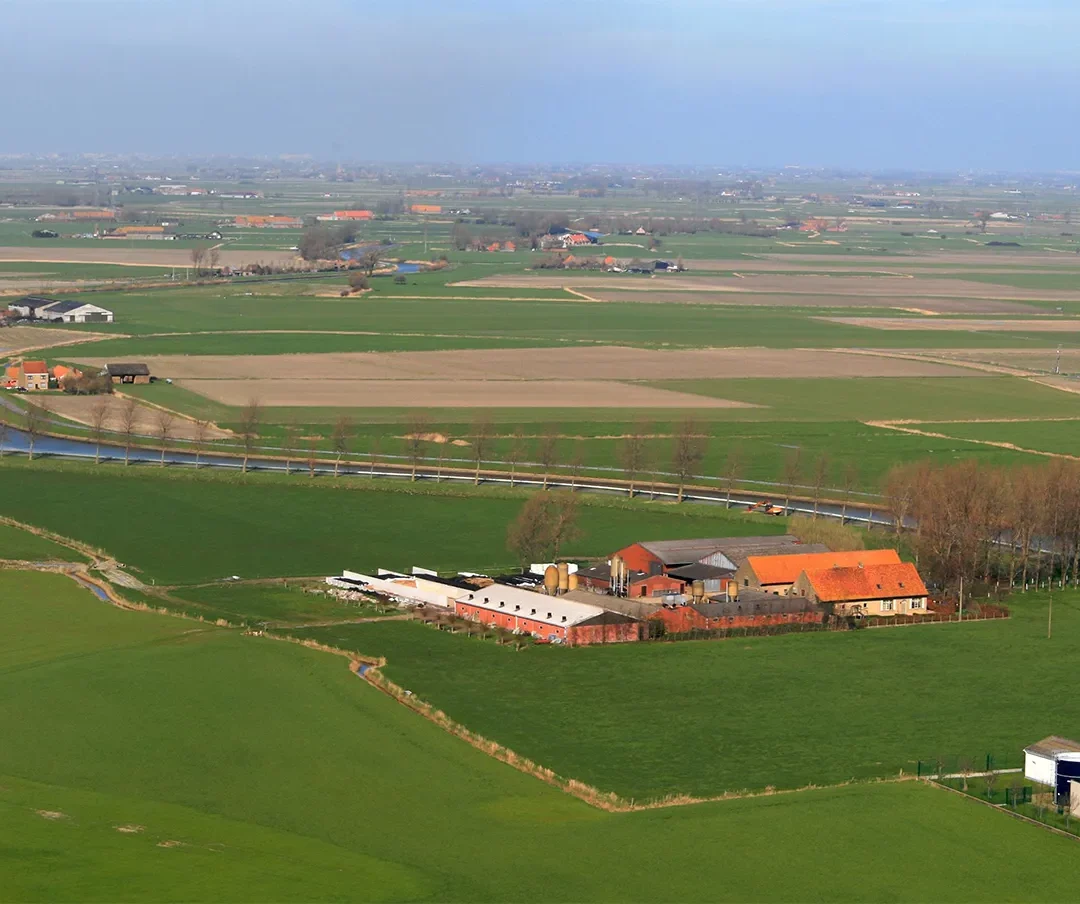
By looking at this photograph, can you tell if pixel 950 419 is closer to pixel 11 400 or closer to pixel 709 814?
pixel 11 400

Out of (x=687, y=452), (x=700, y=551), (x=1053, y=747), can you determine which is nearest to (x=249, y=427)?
(x=687, y=452)

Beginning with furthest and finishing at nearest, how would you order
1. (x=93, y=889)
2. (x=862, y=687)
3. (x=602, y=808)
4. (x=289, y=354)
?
(x=289, y=354) → (x=862, y=687) → (x=602, y=808) → (x=93, y=889)

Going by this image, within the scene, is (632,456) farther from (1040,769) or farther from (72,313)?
(72,313)

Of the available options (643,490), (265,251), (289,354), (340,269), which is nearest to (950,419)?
(643,490)

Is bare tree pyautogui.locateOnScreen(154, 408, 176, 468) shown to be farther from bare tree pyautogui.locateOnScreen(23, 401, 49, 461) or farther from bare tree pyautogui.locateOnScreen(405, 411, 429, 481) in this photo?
bare tree pyautogui.locateOnScreen(405, 411, 429, 481)

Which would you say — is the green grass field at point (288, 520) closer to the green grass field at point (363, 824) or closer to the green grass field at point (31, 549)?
the green grass field at point (31, 549)

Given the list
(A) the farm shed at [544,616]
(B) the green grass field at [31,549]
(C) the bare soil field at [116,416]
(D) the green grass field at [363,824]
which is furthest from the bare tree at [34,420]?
(D) the green grass field at [363,824]

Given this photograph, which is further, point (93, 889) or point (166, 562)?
point (166, 562)
